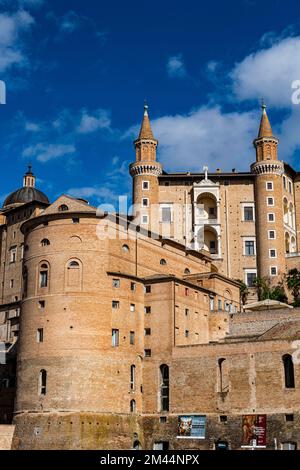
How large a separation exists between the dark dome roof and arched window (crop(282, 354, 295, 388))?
141 ft

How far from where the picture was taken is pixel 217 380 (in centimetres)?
5269

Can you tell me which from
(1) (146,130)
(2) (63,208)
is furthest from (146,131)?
(2) (63,208)

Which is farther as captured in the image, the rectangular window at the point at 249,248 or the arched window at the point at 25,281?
the rectangular window at the point at 249,248

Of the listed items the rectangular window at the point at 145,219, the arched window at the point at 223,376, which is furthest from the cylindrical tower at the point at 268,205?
the arched window at the point at 223,376

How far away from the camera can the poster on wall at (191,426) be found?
52.2 m

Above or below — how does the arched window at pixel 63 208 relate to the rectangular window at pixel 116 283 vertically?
above

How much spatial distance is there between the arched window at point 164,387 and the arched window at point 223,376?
434 cm

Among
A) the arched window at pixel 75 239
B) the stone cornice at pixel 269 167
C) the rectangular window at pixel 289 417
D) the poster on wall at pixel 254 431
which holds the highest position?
the stone cornice at pixel 269 167

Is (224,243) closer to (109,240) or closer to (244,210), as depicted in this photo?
(244,210)

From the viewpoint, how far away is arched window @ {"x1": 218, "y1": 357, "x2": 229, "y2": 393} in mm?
52625

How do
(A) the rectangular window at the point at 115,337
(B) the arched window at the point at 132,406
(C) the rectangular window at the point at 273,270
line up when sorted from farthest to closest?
(C) the rectangular window at the point at 273,270, (A) the rectangular window at the point at 115,337, (B) the arched window at the point at 132,406

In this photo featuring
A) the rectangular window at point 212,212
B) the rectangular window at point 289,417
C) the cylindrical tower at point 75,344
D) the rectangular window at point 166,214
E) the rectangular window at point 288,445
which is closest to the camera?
the rectangular window at point 288,445

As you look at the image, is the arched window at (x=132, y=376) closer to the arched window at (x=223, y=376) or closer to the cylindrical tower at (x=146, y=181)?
the arched window at (x=223, y=376)

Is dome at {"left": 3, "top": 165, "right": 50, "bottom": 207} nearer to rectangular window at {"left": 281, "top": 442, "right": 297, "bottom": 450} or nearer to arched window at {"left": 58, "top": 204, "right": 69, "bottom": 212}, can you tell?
arched window at {"left": 58, "top": 204, "right": 69, "bottom": 212}
